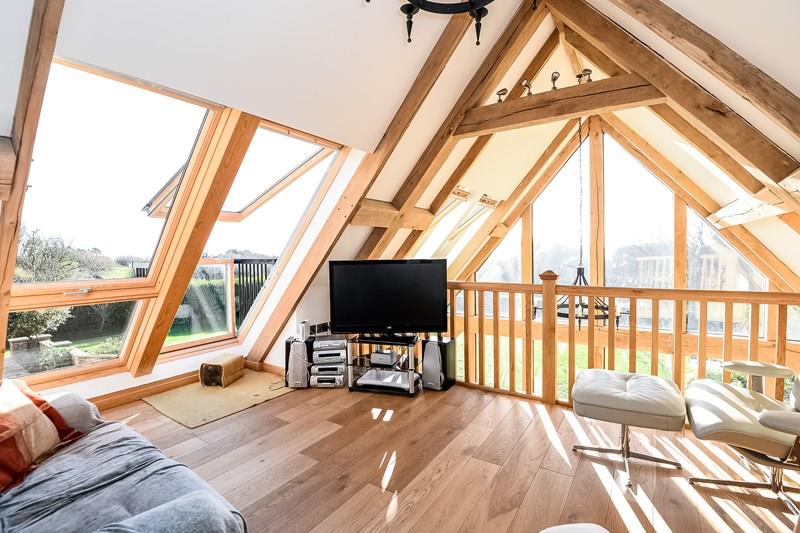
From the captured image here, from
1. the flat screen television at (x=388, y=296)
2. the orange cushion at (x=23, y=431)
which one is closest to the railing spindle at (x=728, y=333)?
the flat screen television at (x=388, y=296)

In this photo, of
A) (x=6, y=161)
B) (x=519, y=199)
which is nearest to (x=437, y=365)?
(x=6, y=161)

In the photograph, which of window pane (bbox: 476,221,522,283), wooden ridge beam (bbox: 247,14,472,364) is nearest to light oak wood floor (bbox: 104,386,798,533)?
wooden ridge beam (bbox: 247,14,472,364)

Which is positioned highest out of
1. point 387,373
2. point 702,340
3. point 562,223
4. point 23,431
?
point 562,223

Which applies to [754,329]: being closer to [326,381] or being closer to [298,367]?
[326,381]

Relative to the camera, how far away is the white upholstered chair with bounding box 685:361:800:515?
164 cm

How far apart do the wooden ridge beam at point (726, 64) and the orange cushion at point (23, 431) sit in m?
3.66

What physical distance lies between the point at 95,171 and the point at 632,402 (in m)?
3.44

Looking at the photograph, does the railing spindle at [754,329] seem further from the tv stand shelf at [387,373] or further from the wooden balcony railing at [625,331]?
the tv stand shelf at [387,373]

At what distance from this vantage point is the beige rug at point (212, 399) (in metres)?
3.04

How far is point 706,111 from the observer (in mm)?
2480

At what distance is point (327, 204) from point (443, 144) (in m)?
1.18

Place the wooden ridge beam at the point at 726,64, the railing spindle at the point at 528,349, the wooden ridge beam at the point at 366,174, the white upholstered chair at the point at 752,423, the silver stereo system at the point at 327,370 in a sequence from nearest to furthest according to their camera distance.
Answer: the white upholstered chair at the point at 752,423, the wooden ridge beam at the point at 726,64, the wooden ridge beam at the point at 366,174, the railing spindle at the point at 528,349, the silver stereo system at the point at 327,370

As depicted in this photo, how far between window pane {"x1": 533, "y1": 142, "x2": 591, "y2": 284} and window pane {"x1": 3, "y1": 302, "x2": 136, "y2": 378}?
563 centimetres

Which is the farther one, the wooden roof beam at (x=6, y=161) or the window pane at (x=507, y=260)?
the window pane at (x=507, y=260)
